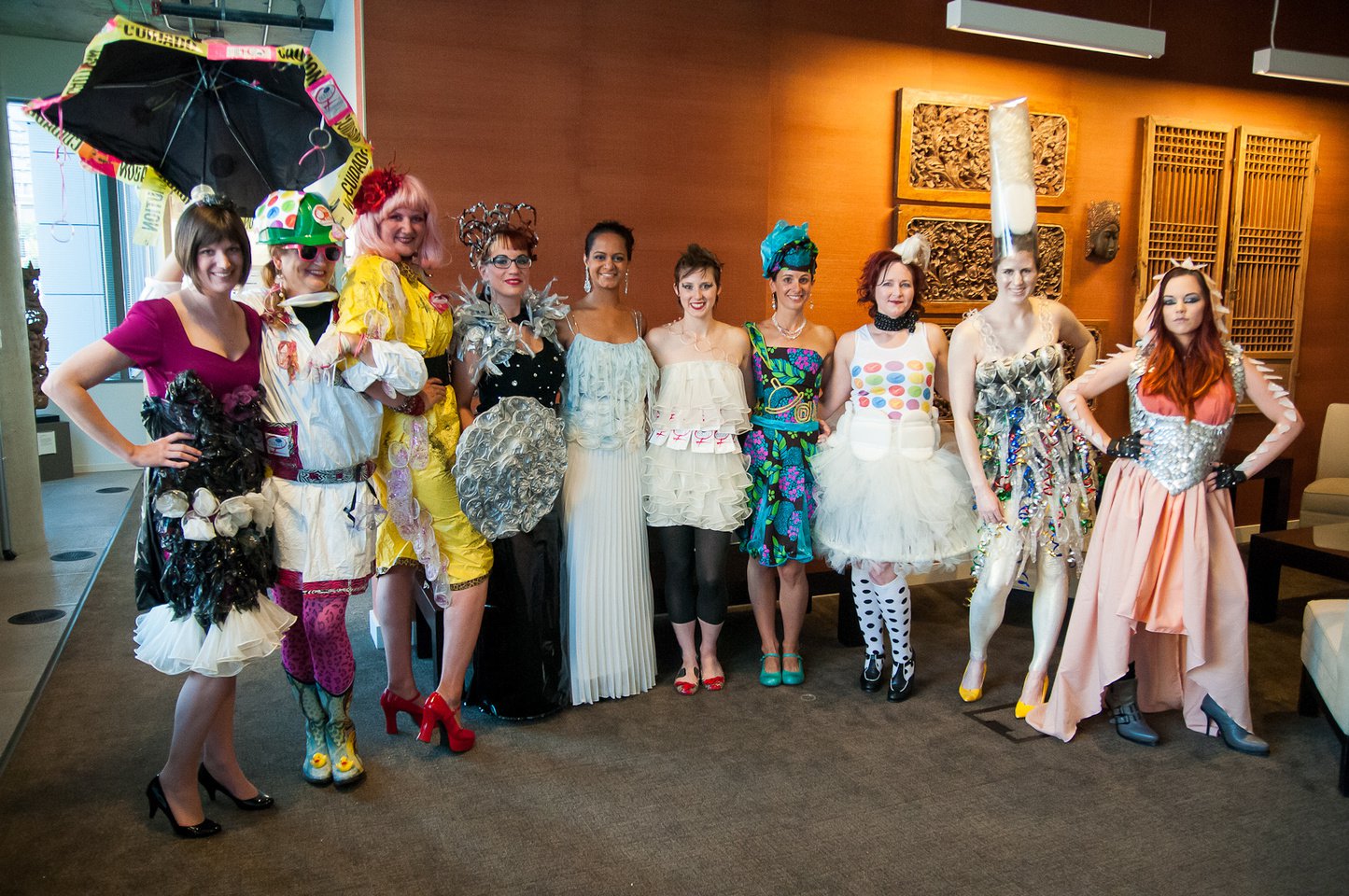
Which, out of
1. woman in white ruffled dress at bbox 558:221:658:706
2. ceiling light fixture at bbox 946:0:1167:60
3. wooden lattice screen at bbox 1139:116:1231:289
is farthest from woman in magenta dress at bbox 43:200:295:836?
wooden lattice screen at bbox 1139:116:1231:289

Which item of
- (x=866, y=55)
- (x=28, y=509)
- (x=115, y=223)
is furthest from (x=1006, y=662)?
(x=115, y=223)

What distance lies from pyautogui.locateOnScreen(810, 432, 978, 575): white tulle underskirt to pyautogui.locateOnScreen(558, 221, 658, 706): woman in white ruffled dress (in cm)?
71

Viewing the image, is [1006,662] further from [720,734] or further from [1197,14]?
[1197,14]

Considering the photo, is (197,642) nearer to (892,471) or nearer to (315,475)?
(315,475)

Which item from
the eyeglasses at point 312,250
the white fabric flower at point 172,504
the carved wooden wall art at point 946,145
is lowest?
the white fabric flower at point 172,504

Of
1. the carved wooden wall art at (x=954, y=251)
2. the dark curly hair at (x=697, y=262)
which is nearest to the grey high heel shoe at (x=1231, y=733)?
the dark curly hair at (x=697, y=262)

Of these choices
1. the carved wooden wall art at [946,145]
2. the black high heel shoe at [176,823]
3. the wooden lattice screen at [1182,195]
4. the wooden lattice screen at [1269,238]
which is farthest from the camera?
the wooden lattice screen at [1269,238]

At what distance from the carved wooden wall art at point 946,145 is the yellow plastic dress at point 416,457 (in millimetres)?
2869

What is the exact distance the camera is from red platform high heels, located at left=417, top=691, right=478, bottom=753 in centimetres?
301

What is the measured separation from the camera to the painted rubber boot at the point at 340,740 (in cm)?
280

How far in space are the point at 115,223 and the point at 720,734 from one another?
8216 mm

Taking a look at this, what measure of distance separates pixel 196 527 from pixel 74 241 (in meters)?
7.74

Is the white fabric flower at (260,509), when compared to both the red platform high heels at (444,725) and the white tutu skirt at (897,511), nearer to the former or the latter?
the red platform high heels at (444,725)

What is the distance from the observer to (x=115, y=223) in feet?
28.5
